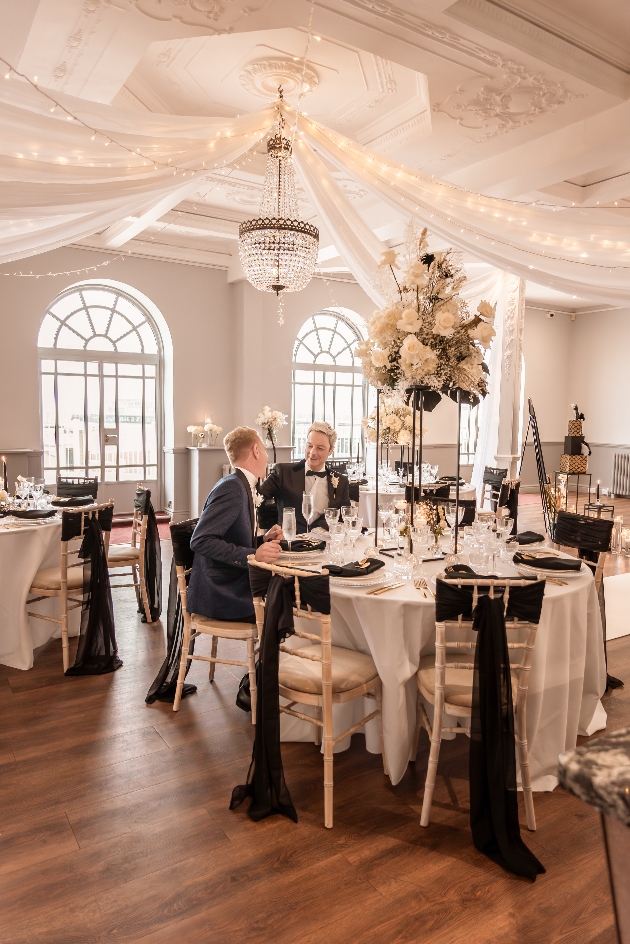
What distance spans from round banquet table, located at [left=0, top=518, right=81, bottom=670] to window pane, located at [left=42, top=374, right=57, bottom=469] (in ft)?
16.4

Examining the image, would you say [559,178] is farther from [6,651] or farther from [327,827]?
[6,651]

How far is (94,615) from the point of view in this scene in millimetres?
4324

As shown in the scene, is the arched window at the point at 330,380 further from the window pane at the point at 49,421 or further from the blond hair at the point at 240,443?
the blond hair at the point at 240,443

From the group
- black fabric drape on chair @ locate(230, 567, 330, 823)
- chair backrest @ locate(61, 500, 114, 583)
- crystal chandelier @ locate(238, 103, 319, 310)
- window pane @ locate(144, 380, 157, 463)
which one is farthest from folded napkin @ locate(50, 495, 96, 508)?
window pane @ locate(144, 380, 157, 463)

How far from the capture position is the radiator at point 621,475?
45.1ft

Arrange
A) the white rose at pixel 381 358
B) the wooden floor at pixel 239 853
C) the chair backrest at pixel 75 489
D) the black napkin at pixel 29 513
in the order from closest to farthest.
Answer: the wooden floor at pixel 239 853, the white rose at pixel 381 358, the black napkin at pixel 29 513, the chair backrest at pixel 75 489

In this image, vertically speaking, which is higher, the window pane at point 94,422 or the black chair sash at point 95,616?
the window pane at point 94,422

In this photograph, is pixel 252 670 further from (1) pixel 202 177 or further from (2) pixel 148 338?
(2) pixel 148 338

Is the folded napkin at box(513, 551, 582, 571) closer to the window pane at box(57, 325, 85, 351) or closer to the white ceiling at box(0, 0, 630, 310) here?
the white ceiling at box(0, 0, 630, 310)

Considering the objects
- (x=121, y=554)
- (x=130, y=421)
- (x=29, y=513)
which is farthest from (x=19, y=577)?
(x=130, y=421)

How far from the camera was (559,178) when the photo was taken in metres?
5.32

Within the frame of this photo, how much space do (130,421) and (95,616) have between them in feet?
20.0

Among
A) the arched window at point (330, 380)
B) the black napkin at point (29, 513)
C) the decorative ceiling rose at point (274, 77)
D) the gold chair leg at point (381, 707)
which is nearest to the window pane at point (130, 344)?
the arched window at point (330, 380)

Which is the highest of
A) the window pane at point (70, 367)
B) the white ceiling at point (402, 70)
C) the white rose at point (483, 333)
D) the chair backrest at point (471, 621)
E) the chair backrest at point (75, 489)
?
the white ceiling at point (402, 70)
